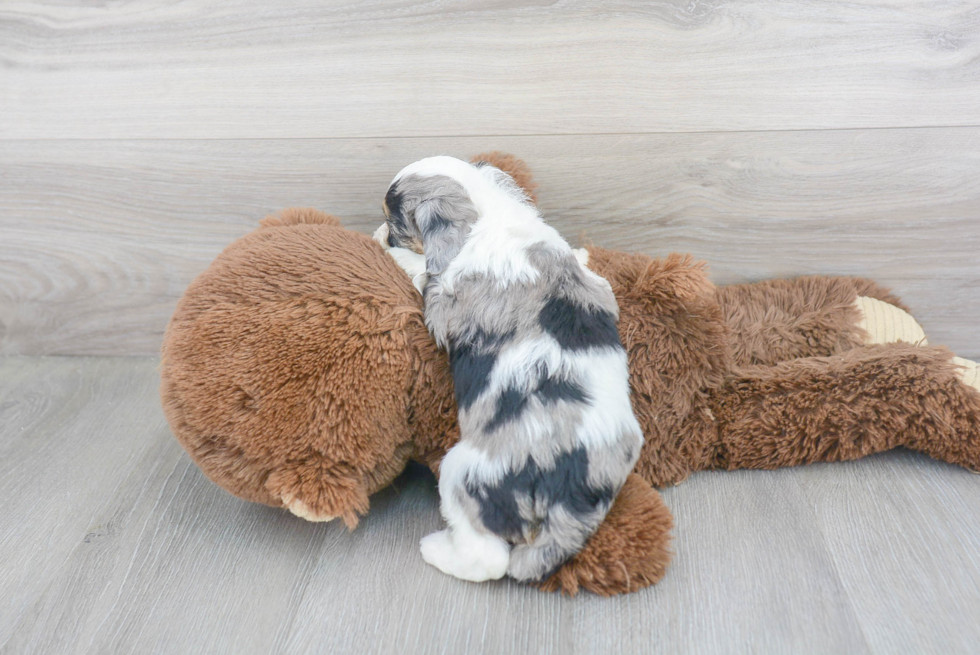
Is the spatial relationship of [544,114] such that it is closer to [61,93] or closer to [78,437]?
[61,93]

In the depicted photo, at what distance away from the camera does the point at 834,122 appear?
122 centimetres

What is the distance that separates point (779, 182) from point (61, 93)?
140 cm

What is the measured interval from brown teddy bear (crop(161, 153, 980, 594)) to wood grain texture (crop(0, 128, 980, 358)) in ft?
0.45

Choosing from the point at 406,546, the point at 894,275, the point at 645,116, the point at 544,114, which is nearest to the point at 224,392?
the point at 406,546

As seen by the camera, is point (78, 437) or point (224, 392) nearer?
point (224, 392)

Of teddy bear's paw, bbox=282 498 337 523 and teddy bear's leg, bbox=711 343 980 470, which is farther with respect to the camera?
teddy bear's leg, bbox=711 343 980 470

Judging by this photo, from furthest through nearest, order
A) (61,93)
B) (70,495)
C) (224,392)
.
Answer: (61,93), (70,495), (224,392)

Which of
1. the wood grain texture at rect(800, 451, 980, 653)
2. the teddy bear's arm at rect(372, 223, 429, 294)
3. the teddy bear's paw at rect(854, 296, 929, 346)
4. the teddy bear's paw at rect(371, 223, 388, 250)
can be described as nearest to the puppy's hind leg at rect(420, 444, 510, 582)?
the teddy bear's arm at rect(372, 223, 429, 294)

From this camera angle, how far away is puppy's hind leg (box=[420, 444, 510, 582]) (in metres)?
0.94

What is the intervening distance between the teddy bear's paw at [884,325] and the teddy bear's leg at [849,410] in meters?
0.10

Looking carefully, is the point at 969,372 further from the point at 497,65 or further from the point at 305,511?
the point at 305,511

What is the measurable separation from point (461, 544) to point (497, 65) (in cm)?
82

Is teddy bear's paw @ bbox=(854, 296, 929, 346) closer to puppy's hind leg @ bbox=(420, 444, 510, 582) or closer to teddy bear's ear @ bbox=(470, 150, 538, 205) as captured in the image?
teddy bear's ear @ bbox=(470, 150, 538, 205)

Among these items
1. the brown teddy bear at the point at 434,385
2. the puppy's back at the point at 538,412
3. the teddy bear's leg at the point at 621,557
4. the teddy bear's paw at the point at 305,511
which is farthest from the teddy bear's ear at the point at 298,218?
the teddy bear's leg at the point at 621,557
